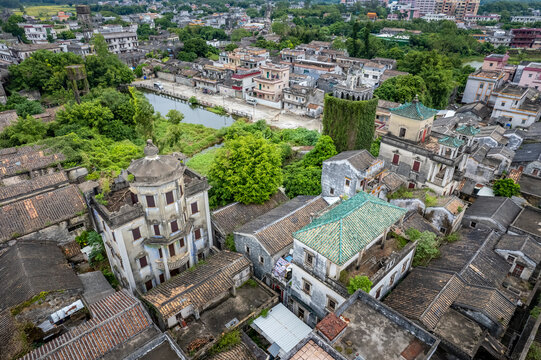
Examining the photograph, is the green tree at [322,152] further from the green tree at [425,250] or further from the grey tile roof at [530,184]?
the grey tile roof at [530,184]

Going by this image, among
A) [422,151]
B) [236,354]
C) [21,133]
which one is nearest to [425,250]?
[422,151]

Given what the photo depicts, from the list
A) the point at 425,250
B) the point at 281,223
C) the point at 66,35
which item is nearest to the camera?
the point at 425,250

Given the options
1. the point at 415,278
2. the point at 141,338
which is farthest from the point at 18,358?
the point at 415,278

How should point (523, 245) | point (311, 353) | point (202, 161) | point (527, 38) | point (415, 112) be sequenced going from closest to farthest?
point (311, 353) → point (523, 245) → point (415, 112) → point (202, 161) → point (527, 38)

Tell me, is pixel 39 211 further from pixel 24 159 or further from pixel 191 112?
pixel 191 112

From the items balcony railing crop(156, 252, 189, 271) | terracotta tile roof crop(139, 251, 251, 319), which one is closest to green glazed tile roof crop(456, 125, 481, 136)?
terracotta tile roof crop(139, 251, 251, 319)

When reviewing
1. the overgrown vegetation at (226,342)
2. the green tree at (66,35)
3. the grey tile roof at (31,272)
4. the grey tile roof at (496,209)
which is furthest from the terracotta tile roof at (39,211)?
the green tree at (66,35)
